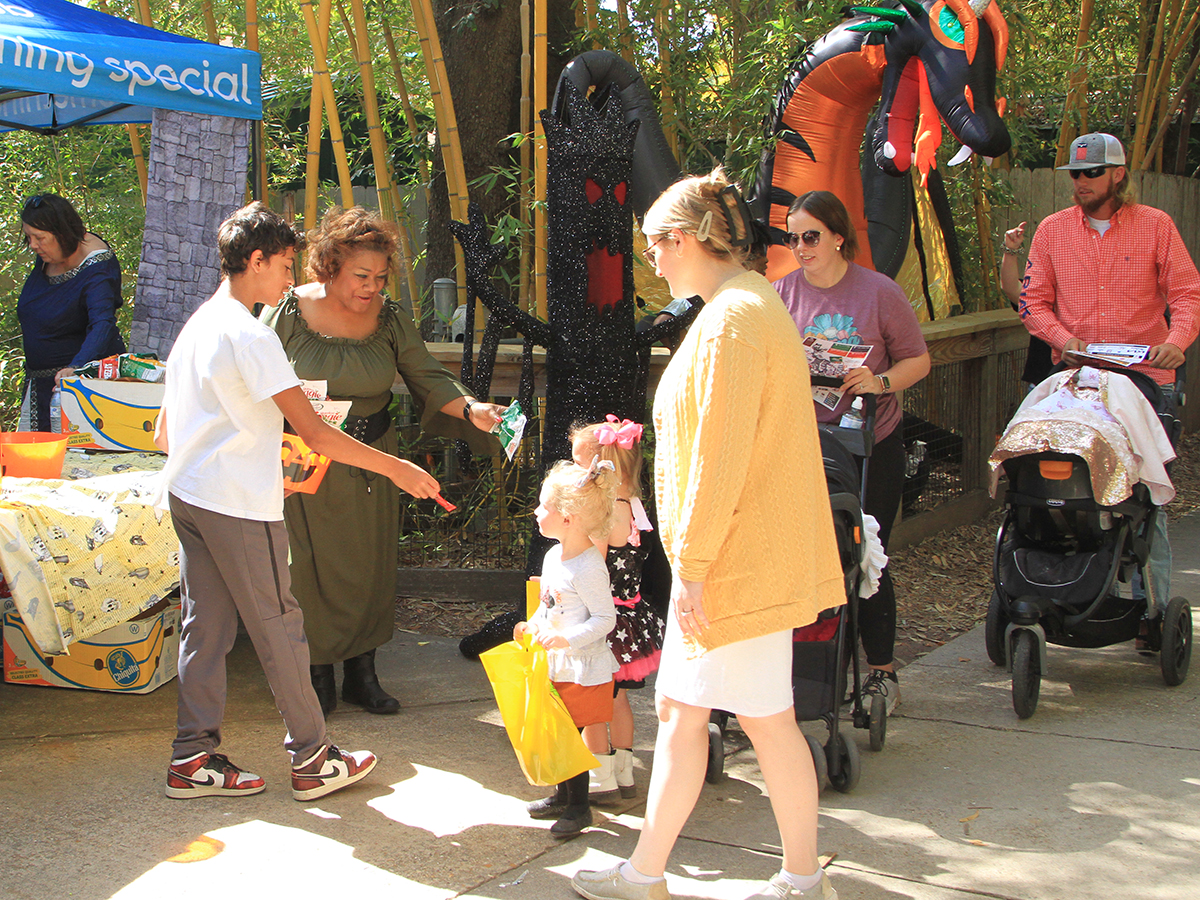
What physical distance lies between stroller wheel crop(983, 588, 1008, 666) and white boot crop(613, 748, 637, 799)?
164 centimetres

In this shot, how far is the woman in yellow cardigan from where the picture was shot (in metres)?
2.23

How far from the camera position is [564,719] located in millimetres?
2777

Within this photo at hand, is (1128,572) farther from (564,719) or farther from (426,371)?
(426,371)

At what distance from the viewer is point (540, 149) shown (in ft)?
16.0

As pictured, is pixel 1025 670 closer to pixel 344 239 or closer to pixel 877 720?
pixel 877 720

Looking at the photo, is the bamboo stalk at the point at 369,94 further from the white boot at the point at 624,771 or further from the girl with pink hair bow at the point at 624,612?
the white boot at the point at 624,771

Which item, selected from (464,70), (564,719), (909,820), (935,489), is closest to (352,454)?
(564,719)

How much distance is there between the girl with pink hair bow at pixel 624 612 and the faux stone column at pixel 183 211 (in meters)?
2.59

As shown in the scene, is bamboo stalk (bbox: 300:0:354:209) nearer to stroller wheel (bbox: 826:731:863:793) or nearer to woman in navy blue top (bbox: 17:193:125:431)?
woman in navy blue top (bbox: 17:193:125:431)

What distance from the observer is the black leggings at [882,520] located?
357cm

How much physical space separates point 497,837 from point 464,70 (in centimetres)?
422

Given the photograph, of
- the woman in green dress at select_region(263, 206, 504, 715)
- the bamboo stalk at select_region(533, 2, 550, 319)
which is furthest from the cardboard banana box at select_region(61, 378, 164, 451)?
the bamboo stalk at select_region(533, 2, 550, 319)

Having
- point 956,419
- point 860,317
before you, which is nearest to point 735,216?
point 860,317

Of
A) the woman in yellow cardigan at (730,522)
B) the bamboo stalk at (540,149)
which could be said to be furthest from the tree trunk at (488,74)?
the woman in yellow cardigan at (730,522)
